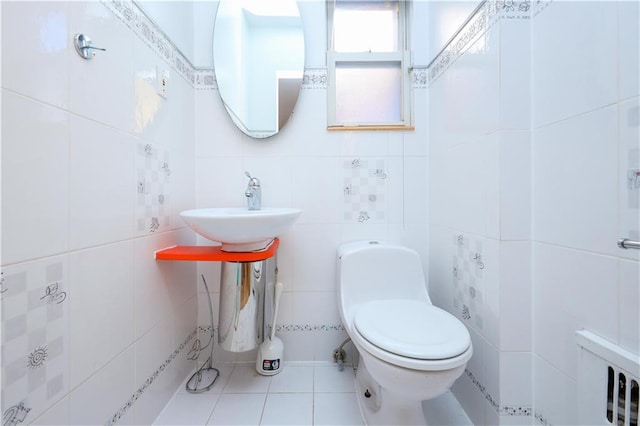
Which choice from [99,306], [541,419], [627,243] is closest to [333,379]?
[541,419]

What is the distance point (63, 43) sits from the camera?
2.13ft

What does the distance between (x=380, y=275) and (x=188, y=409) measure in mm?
992

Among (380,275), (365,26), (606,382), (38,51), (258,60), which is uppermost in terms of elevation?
(365,26)

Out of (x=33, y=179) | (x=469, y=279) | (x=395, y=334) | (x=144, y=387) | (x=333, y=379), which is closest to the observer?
(x=33, y=179)

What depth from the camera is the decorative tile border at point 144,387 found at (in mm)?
814

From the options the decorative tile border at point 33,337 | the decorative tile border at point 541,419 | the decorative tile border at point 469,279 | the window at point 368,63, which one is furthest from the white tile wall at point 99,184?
the decorative tile border at point 541,419

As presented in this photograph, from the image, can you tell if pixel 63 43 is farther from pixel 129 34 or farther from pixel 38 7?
pixel 129 34

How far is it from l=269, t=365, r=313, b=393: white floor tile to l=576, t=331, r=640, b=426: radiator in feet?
3.14

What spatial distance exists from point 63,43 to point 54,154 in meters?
0.28

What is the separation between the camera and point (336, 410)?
1.08 m

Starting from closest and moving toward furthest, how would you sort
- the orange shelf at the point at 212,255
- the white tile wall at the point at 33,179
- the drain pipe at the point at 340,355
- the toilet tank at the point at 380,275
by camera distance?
the white tile wall at the point at 33,179, the orange shelf at the point at 212,255, the toilet tank at the point at 380,275, the drain pipe at the point at 340,355

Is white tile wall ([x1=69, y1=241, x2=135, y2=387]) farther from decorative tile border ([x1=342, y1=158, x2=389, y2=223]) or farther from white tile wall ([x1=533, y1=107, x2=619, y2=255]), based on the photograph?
white tile wall ([x1=533, y1=107, x2=619, y2=255])

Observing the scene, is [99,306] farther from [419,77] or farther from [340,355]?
[419,77]

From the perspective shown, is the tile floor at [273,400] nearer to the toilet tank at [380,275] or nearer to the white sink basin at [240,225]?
the toilet tank at [380,275]
